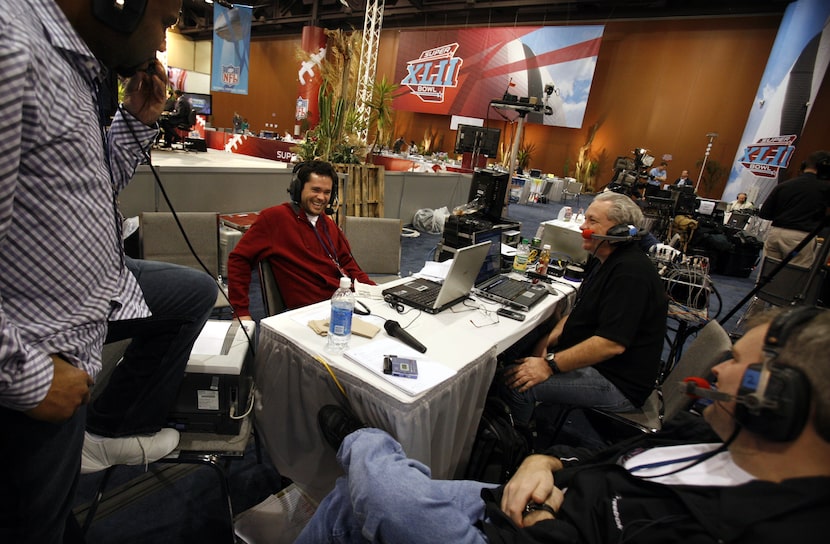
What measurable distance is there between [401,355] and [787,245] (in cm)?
464

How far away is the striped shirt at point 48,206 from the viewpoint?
0.60m

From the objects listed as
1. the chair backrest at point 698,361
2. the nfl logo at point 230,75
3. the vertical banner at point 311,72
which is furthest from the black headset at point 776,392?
the vertical banner at point 311,72

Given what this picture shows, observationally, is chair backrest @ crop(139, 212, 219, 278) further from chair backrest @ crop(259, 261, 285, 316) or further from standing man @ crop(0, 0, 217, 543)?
standing man @ crop(0, 0, 217, 543)

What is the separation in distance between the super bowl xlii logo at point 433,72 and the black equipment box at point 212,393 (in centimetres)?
1220

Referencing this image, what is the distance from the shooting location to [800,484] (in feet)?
2.20

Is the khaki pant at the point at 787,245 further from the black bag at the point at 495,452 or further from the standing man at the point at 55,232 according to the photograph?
the standing man at the point at 55,232

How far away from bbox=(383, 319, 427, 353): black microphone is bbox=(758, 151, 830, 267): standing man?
4242mm

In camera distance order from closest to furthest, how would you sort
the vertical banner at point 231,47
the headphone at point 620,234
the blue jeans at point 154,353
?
1. the blue jeans at point 154,353
2. the headphone at point 620,234
3. the vertical banner at point 231,47

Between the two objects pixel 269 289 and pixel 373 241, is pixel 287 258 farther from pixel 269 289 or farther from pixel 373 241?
pixel 373 241

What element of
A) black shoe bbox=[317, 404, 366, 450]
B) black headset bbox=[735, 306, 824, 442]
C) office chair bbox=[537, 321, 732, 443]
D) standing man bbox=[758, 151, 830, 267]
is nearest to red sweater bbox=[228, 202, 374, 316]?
black shoe bbox=[317, 404, 366, 450]

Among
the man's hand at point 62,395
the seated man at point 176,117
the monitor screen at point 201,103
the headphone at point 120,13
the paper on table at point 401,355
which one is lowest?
the paper on table at point 401,355

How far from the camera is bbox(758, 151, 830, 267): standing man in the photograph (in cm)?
405

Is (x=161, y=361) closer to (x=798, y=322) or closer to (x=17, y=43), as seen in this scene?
(x=17, y=43)

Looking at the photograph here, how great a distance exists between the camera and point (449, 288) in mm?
1922
